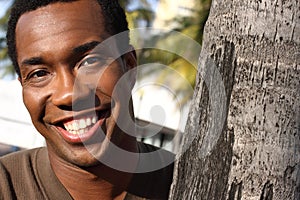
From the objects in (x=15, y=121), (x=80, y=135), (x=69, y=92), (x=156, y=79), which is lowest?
(x=80, y=135)

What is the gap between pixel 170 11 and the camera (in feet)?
51.4

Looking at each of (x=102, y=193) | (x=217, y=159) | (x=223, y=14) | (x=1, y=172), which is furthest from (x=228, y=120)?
(x=1, y=172)

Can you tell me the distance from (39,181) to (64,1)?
0.68 m

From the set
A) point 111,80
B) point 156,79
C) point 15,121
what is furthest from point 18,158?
point 156,79

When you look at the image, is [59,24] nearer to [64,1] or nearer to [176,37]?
[64,1]

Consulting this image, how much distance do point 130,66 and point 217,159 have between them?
80cm

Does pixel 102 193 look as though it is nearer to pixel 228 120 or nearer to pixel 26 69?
pixel 26 69

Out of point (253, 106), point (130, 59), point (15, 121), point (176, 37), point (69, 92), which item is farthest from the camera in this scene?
point (176, 37)

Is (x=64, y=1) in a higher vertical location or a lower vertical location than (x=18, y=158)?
higher

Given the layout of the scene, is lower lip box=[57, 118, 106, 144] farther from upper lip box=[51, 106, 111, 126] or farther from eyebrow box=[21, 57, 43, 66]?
eyebrow box=[21, 57, 43, 66]

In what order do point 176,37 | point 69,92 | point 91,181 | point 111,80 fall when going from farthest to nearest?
point 176,37 → point 91,181 → point 111,80 → point 69,92

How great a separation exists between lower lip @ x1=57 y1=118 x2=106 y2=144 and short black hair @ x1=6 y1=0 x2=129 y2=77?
0.32 m

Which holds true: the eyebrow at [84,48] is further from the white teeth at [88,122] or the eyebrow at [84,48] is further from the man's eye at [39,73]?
the white teeth at [88,122]

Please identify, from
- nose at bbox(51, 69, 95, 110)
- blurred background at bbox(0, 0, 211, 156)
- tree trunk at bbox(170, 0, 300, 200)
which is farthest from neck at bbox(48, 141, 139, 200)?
blurred background at bbox(0, 0, 211, 156)
